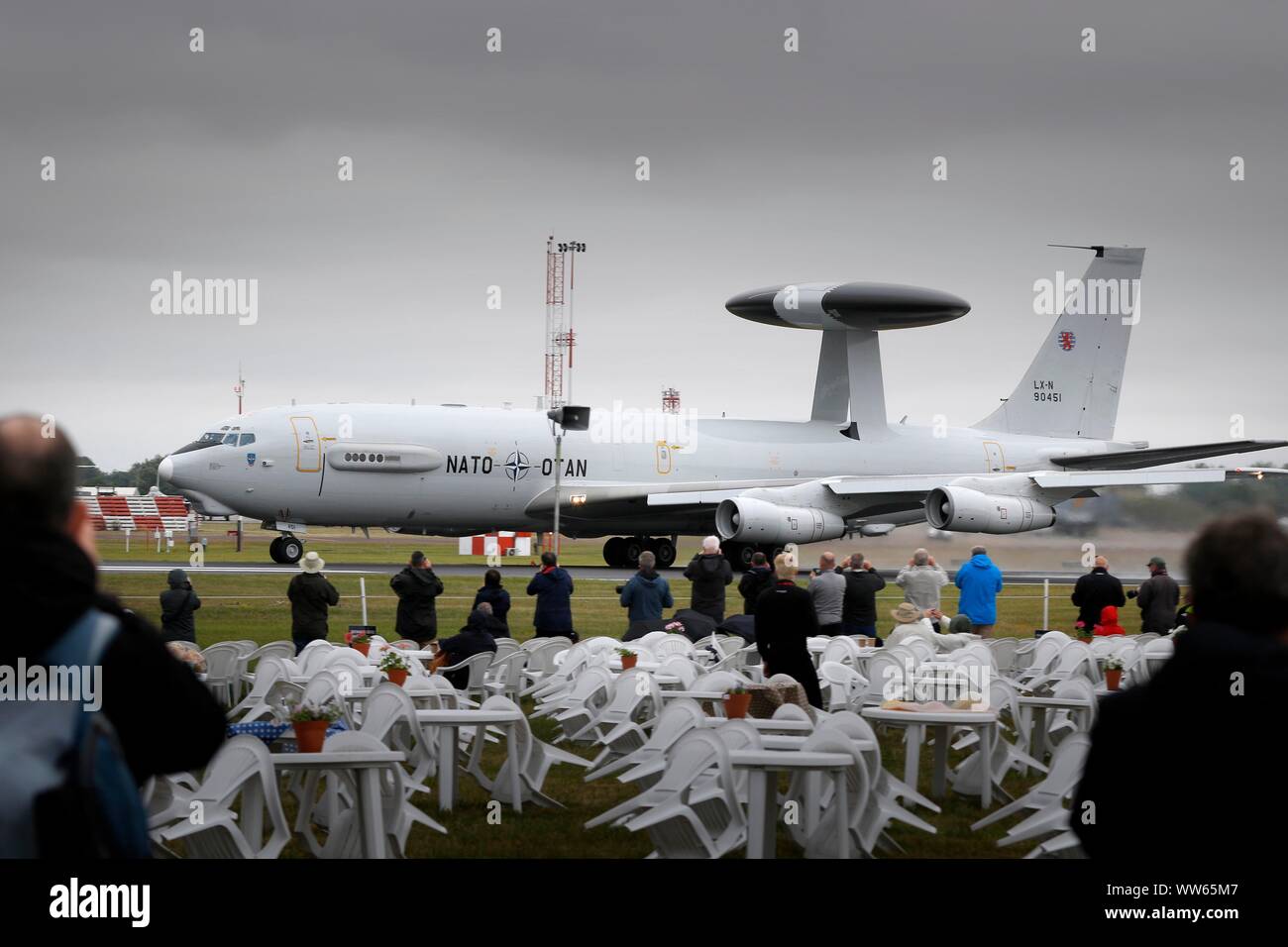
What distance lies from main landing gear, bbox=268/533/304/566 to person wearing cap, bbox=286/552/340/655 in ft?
50.8

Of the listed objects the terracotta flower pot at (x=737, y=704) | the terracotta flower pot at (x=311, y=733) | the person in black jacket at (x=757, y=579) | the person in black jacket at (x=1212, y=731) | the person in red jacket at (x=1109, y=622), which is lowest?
the person in red jacket at (x=1109, y=622)

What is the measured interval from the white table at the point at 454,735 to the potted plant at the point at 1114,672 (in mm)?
5222

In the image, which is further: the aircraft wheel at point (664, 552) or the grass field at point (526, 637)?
the aircraft wheel at point (664, 552)

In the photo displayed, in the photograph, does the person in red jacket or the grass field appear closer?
the grass field

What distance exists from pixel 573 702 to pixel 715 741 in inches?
210

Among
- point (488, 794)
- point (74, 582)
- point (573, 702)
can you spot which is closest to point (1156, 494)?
point (573, 702)

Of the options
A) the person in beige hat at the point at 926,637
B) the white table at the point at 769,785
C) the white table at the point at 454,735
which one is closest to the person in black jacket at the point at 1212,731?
the white table at the point at 769,785

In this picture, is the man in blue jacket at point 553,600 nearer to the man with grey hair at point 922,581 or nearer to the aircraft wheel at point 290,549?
the man with grey hair at point 922,581

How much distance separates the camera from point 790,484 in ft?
117

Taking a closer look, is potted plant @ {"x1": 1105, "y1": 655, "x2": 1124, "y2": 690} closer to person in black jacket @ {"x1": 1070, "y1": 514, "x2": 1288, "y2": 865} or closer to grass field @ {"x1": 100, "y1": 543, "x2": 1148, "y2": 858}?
grass field @ {"x1": 100, "y1": 543, "x2": 1148, "y2": 858}

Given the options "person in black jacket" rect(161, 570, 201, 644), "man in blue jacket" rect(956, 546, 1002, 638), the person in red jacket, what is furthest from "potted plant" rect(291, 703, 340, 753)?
the person in red jacket

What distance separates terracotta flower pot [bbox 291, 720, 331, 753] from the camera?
7309 millimetres

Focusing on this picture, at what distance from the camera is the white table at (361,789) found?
6902mm
